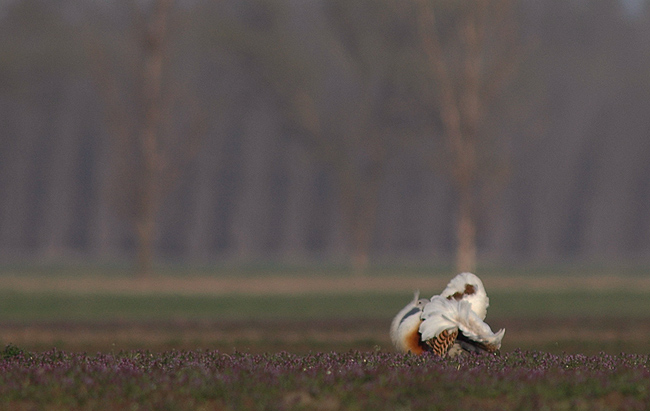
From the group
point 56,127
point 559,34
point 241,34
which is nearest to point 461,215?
point 241,34

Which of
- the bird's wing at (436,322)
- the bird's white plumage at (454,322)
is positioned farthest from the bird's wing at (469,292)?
the bird's wing at (436,322)

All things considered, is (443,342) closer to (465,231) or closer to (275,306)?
(275,306)

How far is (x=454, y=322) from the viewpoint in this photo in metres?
13.2

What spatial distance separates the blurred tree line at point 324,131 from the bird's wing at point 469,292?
111 feet

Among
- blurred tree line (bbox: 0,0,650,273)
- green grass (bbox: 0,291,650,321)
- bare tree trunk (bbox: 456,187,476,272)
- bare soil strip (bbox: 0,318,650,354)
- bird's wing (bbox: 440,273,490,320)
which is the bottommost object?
bird's wing (bbox: 440,273,490,320)

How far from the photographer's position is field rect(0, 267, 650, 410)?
1008 cm

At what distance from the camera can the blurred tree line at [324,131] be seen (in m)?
50.9

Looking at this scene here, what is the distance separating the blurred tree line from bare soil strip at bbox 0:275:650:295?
2915 millimetres

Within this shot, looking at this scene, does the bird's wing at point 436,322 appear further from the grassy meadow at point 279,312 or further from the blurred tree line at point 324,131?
the blurred tree line at point 324,131

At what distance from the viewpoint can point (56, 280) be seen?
49.9 meters

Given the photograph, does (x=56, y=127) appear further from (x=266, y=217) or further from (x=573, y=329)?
(x=573, y=329)

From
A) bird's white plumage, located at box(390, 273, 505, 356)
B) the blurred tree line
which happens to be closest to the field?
bird's white plumage, located at box(390, 273, 505, 356)

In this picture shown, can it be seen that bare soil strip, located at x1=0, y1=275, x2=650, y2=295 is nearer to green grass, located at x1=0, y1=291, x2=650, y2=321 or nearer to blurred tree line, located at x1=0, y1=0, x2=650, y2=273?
green grass, located at x1=0, y1=291, x2=650, y2=321

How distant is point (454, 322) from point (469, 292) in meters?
0.91
